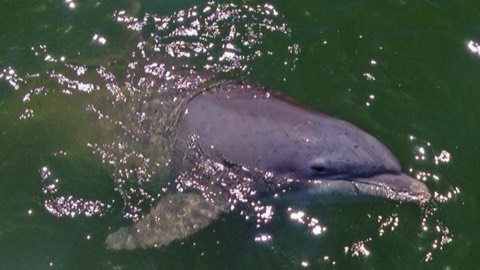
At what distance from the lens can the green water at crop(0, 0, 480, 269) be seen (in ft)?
27.9

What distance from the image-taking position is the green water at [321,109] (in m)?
8.49

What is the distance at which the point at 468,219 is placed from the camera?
8750 millimetres

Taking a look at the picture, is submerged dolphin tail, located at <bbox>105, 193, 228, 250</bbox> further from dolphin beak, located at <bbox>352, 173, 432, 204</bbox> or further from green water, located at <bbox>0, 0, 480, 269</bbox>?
dolphin beak, located at <bbox>352, 173, 432, 204</bbox>

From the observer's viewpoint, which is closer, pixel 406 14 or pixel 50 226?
pixel 50 226

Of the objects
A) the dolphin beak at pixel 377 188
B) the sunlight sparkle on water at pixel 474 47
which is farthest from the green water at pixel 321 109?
the dolphin beak at pixel 377 188

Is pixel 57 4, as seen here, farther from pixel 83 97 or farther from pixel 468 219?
pixel 468 219

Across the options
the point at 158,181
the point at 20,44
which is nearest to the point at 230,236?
the point at 158,181

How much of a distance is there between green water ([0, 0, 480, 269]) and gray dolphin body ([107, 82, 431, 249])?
216 millimetres

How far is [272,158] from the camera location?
848cm

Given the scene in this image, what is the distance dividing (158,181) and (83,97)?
5.49 feet

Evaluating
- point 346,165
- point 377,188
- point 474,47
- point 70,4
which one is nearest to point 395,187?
point 377,188

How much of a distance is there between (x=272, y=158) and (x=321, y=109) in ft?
5.22

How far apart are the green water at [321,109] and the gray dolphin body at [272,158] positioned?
0.71 feet

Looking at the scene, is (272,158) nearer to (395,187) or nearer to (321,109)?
(395,187)
